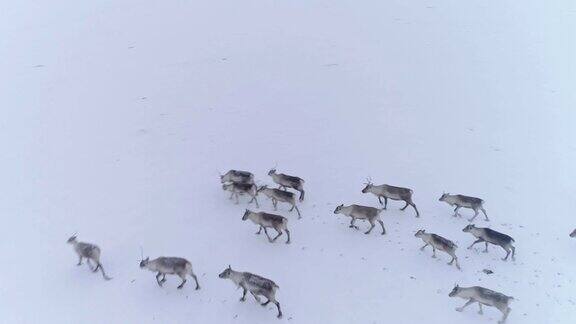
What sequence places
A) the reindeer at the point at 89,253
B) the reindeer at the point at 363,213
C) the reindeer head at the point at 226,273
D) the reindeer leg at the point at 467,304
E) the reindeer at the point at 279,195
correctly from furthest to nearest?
the reindeer at the point at 279,195 → the reindeer at the point at 363,213 → the reindeer at the point at 89,253 → the reindeer head at the point at 226,273 → the reindeer leg at the point at 467,304

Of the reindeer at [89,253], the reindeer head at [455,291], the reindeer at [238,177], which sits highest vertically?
the reindeer head at [455,291]

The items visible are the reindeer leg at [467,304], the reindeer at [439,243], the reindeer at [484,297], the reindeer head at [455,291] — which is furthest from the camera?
the reindeer at [439,243]

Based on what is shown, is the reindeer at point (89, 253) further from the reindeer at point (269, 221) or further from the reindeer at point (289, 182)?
the reindeer at point (289, 182)

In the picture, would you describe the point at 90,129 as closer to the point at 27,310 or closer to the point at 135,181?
the point at 135,181

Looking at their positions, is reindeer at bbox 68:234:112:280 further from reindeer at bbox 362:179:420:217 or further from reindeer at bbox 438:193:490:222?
reindeer at bbox 438:193:490:222

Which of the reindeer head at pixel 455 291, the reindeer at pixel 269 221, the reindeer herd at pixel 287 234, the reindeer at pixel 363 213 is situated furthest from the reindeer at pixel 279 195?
the reindeer head at pixel 455 291

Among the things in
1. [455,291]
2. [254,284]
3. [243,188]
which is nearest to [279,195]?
[243,188]

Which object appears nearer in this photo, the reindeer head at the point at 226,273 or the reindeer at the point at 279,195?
the reindeer head at the point at 226,273

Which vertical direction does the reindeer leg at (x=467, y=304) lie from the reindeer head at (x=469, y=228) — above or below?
below

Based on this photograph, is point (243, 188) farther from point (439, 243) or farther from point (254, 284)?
point (439, 243)
